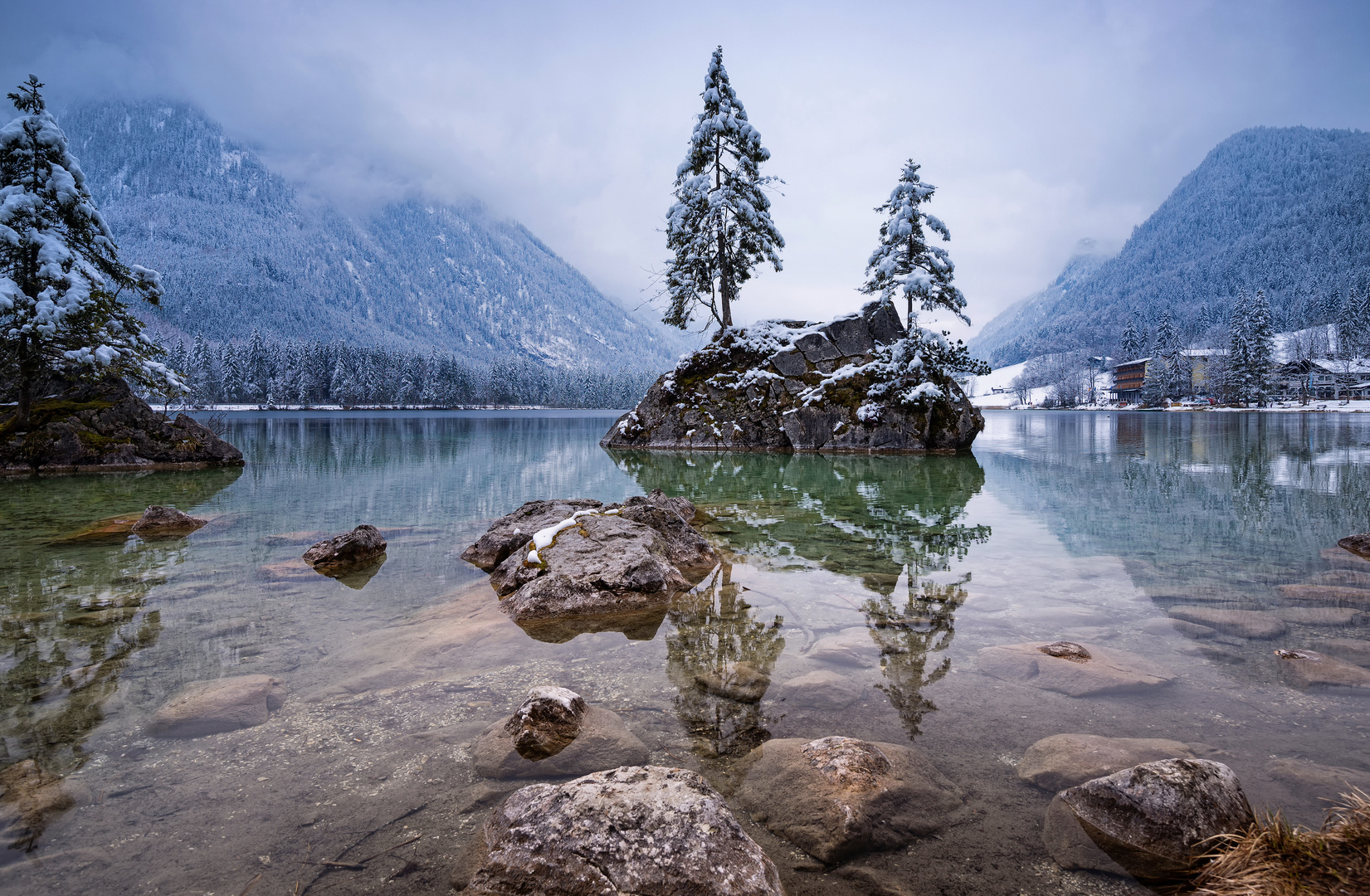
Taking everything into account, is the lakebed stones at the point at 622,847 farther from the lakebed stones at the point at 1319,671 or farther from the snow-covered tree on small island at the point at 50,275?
the snow-covered tree on small island at the point at 50,275

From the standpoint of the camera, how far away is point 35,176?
834 inches

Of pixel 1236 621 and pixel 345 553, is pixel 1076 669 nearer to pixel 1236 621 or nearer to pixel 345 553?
pixel 1236 621

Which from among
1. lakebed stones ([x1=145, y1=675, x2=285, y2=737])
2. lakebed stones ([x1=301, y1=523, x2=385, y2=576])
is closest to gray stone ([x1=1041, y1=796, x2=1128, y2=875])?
lakebed stones ([x1=145, y1=675, x2=285, y2=737])

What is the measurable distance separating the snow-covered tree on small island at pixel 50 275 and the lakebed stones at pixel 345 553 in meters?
18.9

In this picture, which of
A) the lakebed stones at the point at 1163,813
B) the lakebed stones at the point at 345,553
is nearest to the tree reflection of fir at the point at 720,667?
the lakebed stones at the point at 1163,813

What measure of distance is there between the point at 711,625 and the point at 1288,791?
4282 mm

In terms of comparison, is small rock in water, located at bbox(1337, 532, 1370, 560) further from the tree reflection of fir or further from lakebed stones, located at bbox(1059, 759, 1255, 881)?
the tree reflection of fir

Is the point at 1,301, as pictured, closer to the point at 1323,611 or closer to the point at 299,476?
the point at 299,476

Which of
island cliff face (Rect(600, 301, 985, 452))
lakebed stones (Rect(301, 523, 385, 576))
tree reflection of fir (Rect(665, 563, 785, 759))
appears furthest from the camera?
island cliff face (Rect(600, 301, 985, 452))

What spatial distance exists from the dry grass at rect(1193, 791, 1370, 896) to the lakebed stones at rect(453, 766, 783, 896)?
1.80 meters

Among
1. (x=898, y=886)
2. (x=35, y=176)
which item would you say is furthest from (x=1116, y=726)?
(x=35, y=176)

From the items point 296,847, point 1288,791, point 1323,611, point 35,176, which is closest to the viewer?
point 296,847

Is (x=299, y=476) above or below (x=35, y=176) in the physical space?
below

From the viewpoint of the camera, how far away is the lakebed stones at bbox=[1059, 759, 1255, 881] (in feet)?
9.12
